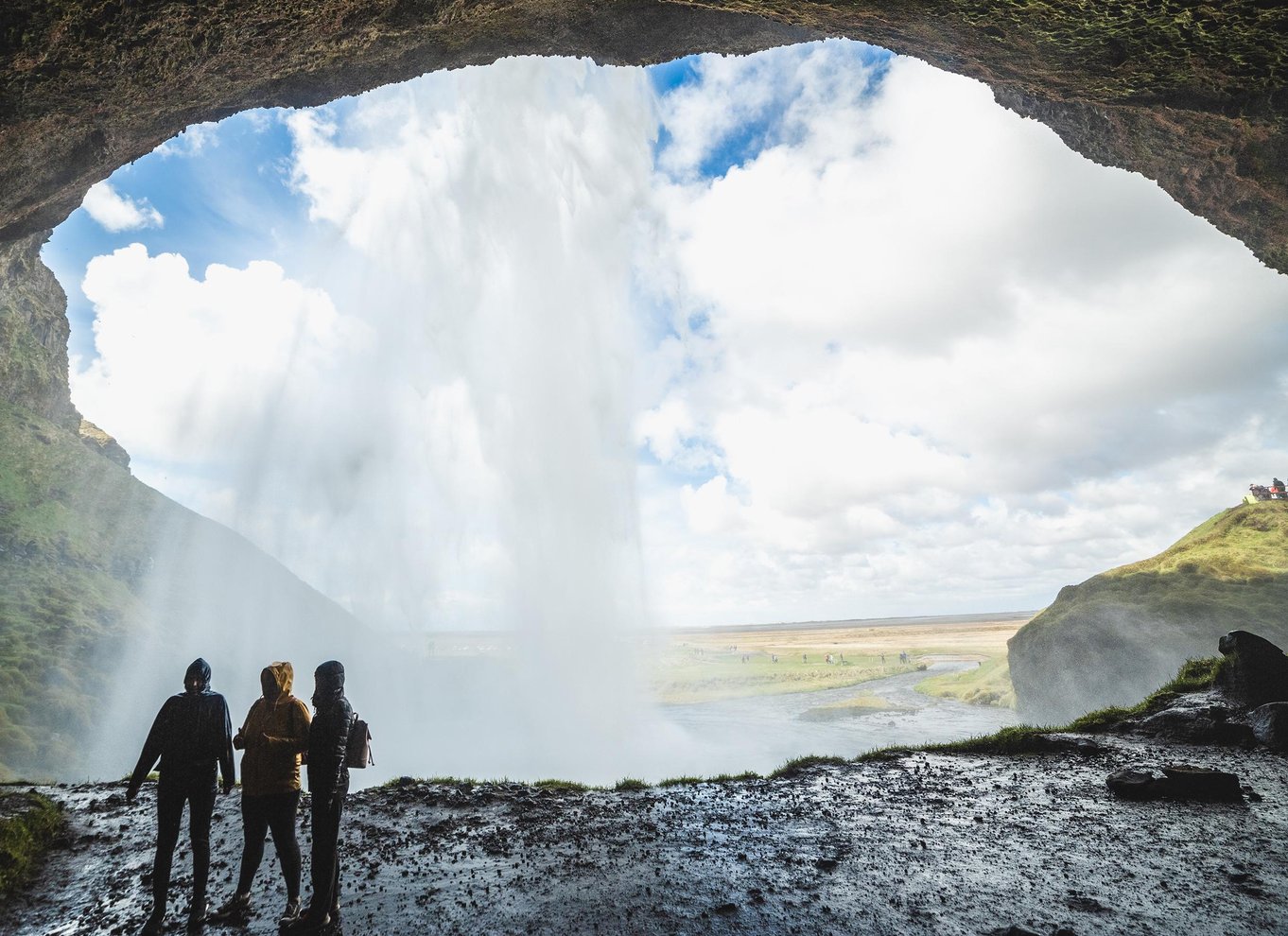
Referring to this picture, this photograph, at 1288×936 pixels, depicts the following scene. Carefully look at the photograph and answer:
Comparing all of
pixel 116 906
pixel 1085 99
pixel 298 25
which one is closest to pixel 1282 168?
pixel 1085 99

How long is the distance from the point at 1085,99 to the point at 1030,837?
53.4 ft

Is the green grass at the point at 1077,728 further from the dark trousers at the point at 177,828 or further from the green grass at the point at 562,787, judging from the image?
the dark trousers at the point at 177,828


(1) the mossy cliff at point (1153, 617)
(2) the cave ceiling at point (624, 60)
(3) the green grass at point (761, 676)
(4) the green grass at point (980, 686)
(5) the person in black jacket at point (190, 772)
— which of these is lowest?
(3) the green grass at point (761, 676)

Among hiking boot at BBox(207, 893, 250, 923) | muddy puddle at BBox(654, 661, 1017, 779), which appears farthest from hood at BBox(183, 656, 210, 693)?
muddy puddle at BBox(654, 661, 1017, 779)

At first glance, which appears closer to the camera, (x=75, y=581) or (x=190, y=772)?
(x=190, y=772)

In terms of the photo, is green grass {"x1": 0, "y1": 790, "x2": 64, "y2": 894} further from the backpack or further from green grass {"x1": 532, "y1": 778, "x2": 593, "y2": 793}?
green grass {"x1": 532, "y1": 778, "x2": 593, "y2": 793}

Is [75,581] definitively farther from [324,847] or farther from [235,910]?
[324,847]

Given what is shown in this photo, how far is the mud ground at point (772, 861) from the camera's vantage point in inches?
251

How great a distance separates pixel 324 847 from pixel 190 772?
1.93m

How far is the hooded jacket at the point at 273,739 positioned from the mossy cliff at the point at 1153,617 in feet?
162

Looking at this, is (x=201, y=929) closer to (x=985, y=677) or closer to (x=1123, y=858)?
(x=1123, y=858)

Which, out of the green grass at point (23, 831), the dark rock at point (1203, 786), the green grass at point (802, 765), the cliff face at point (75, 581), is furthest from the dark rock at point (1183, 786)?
the cliff face at point (75, 581)

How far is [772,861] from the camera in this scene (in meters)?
8.18

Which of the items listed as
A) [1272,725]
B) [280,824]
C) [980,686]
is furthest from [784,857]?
[980,686]
